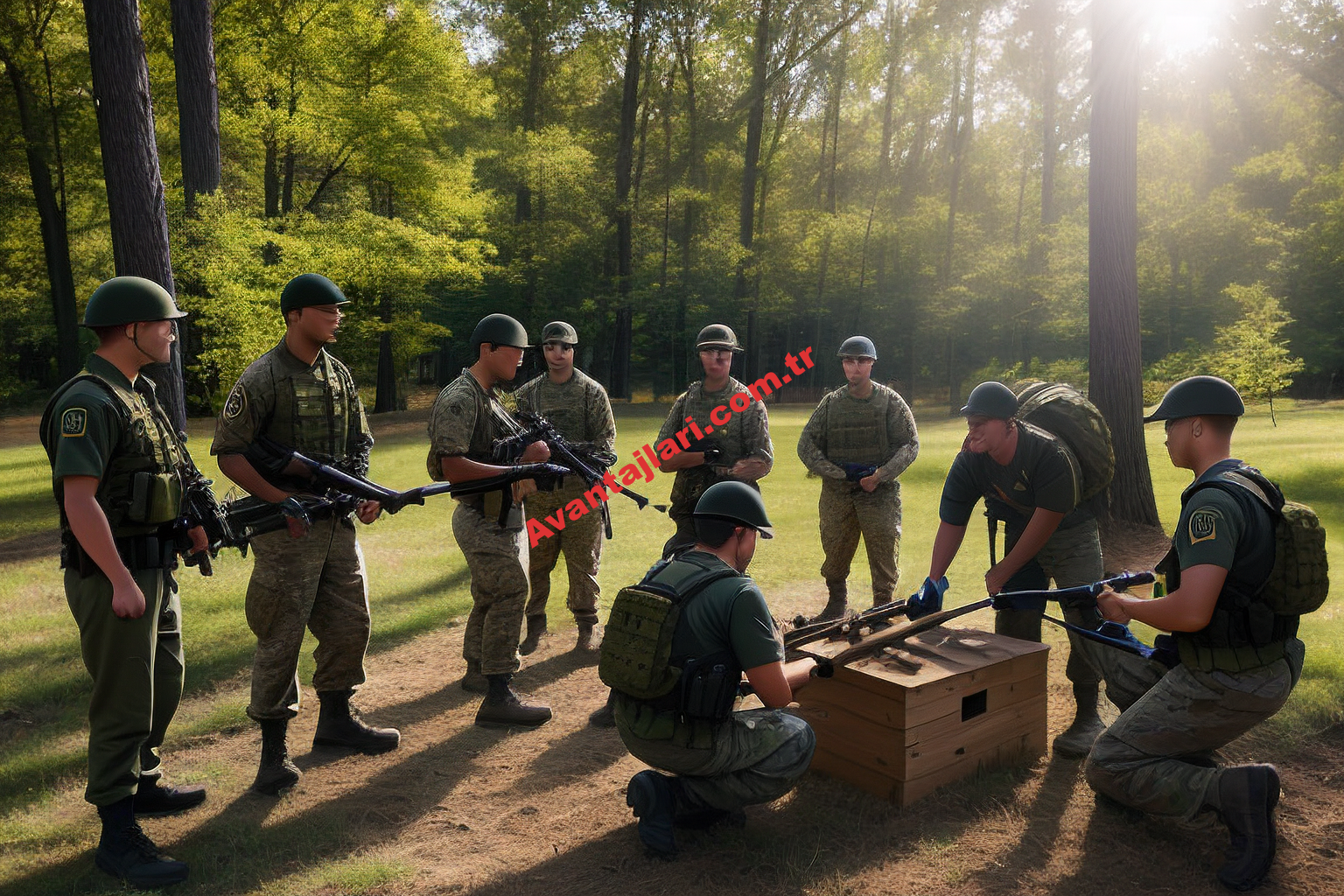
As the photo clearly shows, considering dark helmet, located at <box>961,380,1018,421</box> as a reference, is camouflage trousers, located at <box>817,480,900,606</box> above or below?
below

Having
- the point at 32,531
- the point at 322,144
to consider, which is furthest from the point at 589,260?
the point at 32,531

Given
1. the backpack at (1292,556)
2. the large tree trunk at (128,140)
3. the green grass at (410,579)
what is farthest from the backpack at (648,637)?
the large tree trunk at (128,140)

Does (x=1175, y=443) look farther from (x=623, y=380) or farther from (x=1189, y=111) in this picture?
(x=1189, y=111)

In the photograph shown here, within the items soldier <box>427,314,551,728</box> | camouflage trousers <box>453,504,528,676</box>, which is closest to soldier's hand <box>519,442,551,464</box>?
soldier <box>427,314,551,728</box>

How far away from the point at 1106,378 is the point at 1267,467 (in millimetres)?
5257

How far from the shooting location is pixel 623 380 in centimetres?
3394

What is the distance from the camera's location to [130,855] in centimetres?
396

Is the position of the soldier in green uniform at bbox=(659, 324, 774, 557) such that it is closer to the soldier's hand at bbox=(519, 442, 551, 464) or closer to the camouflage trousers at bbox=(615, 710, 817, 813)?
the soldier's hand at bbox=(519, 442, 551, 464)

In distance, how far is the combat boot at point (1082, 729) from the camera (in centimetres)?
509

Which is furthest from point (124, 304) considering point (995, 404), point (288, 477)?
point (995, 404)

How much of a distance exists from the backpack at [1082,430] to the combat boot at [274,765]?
190 inches

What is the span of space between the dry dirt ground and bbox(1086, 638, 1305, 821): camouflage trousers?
0.28 meters

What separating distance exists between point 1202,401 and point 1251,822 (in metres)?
1.81

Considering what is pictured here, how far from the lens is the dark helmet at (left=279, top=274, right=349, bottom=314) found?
488 cm
